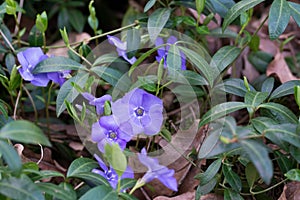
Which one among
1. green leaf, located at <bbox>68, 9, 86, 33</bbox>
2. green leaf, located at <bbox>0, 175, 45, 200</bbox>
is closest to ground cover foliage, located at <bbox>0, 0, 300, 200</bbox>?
green leaf, located at <bbox>0, 175, 45, 200</bbox>

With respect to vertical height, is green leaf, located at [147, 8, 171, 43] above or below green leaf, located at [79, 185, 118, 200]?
above

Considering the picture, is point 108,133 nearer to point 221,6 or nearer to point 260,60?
point 221,6

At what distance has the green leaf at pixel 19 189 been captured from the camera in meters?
1.06

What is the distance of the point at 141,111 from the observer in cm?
146

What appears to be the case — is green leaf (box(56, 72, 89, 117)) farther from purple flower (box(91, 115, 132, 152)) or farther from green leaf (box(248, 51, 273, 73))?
green leaf (box(248, 51, 273, 73))

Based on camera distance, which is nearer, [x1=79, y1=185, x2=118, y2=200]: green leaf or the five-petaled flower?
[x1=79, y1=185, x2=118, y2=200]: green leaf

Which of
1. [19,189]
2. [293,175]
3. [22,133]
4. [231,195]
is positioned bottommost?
[231,195]

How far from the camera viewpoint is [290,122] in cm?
136

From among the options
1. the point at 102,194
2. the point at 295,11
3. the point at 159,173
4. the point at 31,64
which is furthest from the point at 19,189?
the point at 295,11

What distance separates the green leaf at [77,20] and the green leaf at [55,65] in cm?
66

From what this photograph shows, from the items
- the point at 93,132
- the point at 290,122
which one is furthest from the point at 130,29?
the point at 290,122

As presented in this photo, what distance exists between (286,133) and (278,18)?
44 centimetres

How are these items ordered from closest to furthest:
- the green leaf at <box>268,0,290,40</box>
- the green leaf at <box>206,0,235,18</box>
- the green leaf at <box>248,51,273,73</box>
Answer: the green leaf at <box>268,0,290,40</box> → the green leaf at <box>206,0,235,18</box> → the green leaf at <box>248,51,273,73</box>

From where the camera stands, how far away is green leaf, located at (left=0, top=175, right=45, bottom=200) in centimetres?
106
